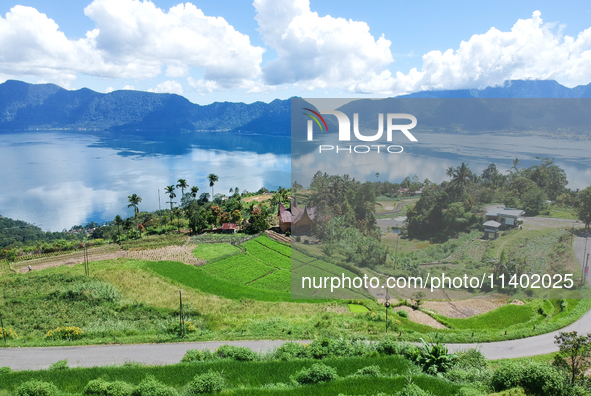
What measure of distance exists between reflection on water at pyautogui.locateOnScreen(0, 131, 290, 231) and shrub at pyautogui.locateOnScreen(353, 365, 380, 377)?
257ft

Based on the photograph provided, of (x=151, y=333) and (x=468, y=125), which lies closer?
A: (x=151, y=333)

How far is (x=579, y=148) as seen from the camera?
2822 cm

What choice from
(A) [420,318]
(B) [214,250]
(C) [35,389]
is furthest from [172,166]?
(C) [35,389]

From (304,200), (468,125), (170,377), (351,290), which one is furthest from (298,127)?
(170,377)

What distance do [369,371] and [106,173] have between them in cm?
12446

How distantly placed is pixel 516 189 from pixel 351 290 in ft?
49.6

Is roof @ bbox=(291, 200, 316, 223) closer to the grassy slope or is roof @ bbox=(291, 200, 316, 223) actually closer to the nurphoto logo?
the nurphoto logo

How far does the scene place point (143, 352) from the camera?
16219 millimetres

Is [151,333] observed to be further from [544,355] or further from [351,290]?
[544,355]

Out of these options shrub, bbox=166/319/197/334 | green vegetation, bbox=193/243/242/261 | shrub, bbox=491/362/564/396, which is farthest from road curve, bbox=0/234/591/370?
green vegetation, bbox=193/243/242/261

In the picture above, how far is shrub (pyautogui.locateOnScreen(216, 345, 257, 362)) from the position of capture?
47.9 feet

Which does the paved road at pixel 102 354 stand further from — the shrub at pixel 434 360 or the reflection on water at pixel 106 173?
the reflection on water at pixel 106 173

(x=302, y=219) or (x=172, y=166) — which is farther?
(x=172, y=166)

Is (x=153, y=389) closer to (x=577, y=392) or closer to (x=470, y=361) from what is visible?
(x=470, y=361)
